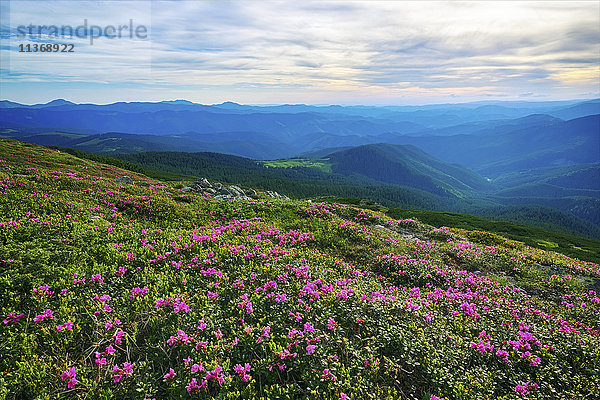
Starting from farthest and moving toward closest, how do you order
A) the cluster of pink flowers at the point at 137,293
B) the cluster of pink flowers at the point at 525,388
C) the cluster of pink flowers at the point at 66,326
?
the cluster of pink flowers at the point at 137,293 → the cluster of pink flowers at the point at 66,326 → the cluster of pink flowers at the point at 525,388

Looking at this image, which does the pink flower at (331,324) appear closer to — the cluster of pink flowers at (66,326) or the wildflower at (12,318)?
the cluster of pink flowers at (66,326)

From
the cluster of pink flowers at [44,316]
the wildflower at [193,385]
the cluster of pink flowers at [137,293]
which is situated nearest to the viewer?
the wildflower at [193,385]

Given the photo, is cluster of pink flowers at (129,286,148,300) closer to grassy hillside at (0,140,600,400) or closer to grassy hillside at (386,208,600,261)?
grassy hillside at (0,140,600,400)

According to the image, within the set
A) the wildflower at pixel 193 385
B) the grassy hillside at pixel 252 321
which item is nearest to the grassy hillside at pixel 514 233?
the grassy hillside at pixel 252 321

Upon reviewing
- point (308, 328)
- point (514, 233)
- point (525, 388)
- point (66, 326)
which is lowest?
point (514, 233)

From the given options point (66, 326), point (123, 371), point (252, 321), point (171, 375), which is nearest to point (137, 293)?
point (66, 326)

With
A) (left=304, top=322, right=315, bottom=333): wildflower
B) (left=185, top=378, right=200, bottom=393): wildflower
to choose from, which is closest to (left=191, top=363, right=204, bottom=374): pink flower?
(left=185, top=378, right=200, bottom=393): wildflower

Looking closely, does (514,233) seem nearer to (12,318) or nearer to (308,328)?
(308,328)

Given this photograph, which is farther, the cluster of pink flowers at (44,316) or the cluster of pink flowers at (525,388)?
the cluster of pink flowers at (44,316)

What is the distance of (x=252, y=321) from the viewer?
690 cm

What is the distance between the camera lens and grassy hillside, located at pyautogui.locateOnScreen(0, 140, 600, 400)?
5430 mm

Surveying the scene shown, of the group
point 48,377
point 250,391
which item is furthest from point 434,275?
point 48,377

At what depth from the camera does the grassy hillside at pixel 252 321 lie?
5430 mm

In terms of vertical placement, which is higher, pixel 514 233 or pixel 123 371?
pixel 123 371
